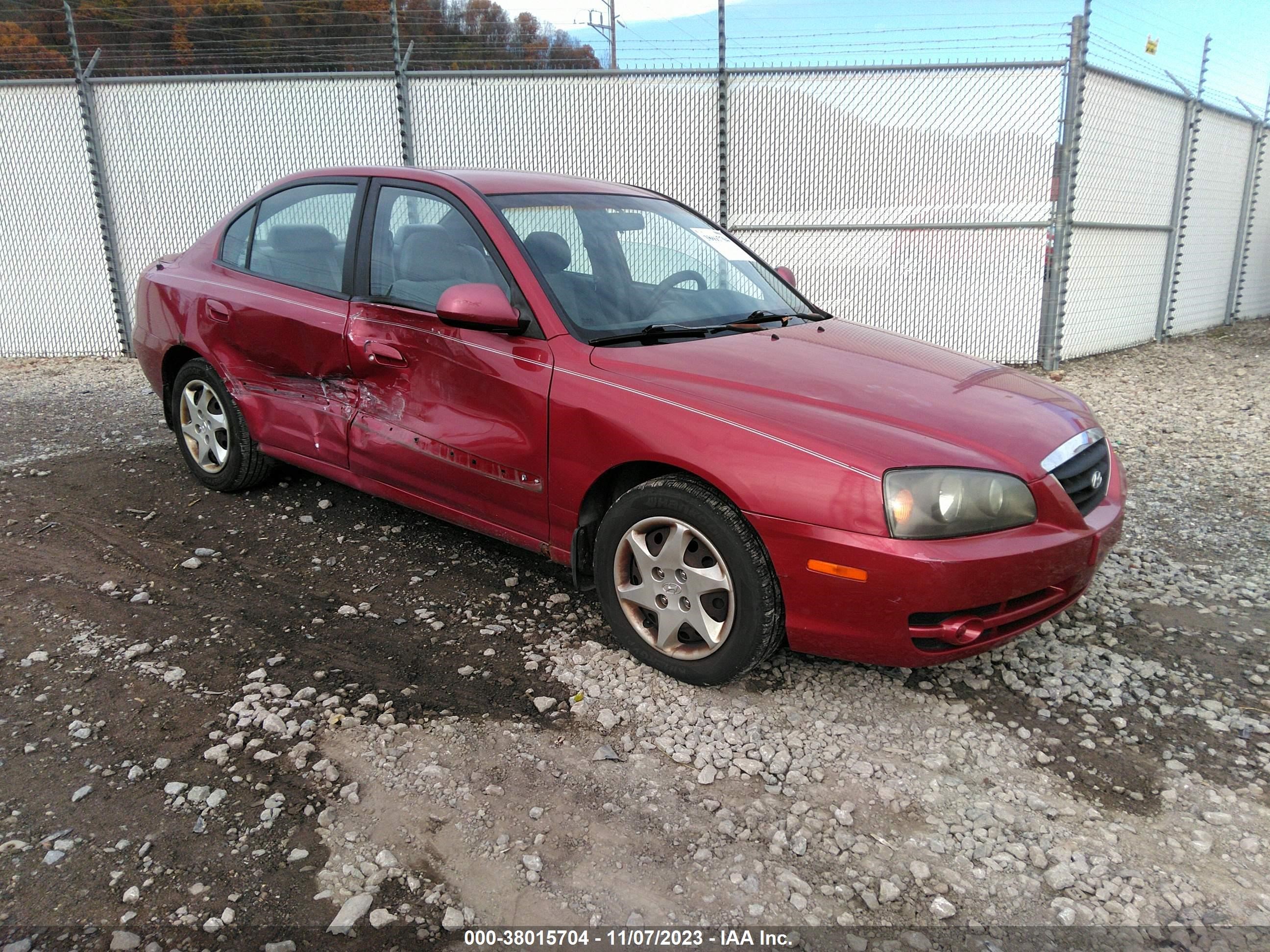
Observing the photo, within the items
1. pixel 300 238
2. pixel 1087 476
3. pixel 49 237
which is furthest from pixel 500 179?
pixel 49 237

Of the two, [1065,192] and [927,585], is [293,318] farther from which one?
[1065,192]

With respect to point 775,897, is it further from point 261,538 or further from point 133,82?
point 133,82

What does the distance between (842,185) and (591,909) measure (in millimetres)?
8414

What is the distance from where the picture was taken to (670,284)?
12.6 ft

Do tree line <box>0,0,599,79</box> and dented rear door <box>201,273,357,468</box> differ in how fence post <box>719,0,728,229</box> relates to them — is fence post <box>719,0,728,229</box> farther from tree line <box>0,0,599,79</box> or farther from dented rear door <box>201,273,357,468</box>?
dented rear door <box>201,273,357,468</box>

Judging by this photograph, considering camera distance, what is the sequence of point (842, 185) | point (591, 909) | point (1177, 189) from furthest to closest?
1. point (1177, 189)
2. point (842, 185)
3. point (591, 909)

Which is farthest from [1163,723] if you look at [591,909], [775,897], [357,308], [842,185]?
[842,185]

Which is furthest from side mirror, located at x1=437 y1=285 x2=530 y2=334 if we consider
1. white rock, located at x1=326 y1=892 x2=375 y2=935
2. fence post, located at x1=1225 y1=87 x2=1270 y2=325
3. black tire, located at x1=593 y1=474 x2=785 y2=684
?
fence post, located at x1=1225 y1=87 x2=1270 y2=325

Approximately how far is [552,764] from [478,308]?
1.61 m

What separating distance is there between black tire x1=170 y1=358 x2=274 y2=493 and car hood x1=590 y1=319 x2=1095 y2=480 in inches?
96.5

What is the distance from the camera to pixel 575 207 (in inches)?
155

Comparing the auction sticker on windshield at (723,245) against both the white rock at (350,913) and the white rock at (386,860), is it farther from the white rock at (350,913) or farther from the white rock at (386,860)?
the white rock at (350,913)

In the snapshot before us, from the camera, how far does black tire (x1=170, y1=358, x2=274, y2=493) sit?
4.71 metres

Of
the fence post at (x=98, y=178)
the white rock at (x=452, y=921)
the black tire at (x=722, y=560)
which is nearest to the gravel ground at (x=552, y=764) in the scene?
the white rock at (x=452, y=921)
